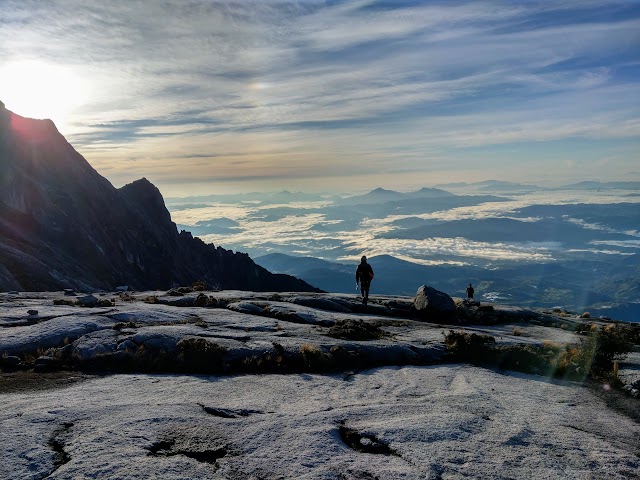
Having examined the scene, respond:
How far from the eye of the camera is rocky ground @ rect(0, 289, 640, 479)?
851 cm

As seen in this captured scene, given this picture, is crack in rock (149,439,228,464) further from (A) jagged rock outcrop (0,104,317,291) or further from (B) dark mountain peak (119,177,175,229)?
(B) dark mountain peak (119,177,175,229)

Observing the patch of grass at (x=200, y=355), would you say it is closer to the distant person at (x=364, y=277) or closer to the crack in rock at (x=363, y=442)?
the crack in rock at (x=363, y=442)

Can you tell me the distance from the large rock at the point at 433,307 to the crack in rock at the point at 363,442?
63.8 feet

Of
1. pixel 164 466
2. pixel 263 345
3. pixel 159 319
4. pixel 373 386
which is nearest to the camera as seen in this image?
pixel 164 466

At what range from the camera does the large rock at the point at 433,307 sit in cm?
2850

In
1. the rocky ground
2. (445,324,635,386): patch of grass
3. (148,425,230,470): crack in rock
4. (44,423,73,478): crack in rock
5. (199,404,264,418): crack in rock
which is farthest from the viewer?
(445,324,635,386): patch of grass

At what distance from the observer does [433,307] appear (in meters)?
28.5

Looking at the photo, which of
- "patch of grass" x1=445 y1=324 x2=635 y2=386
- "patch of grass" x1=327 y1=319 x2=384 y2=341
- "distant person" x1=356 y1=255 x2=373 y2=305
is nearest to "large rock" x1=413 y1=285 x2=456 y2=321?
"distant person" x1=356 y1=255 x2=373 y2=305

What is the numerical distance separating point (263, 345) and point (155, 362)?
13.0 feet

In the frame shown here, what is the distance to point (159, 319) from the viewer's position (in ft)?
67.6

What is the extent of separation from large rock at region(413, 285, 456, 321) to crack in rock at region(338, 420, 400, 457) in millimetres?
19437

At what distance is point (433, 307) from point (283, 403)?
18.5 meters

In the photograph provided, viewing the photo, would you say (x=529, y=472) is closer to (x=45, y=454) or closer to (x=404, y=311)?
(x=45, y=454)

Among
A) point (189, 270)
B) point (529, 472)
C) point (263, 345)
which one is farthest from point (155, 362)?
point (189, 270)
